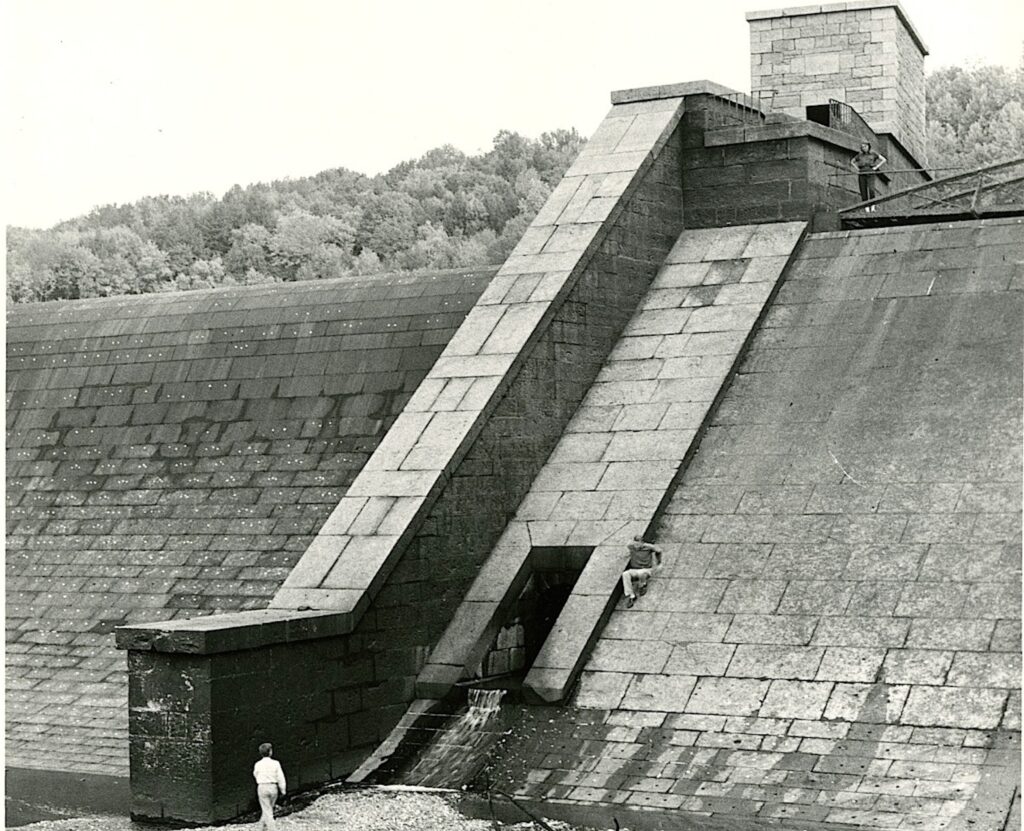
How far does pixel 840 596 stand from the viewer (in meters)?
9.88

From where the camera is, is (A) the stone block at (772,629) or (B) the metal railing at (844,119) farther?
(B) the metal railing at (844,119)

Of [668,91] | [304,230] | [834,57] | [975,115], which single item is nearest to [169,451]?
[668,91]

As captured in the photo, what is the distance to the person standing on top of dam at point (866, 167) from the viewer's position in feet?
47.9

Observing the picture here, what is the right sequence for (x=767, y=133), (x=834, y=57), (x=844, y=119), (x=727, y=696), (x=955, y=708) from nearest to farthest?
(x=955, y=708) < (x=727, y=696) < (x=767, y=133) < (x=844, y=119) < (x=834, y=57)

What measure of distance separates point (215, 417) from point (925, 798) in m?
9.19

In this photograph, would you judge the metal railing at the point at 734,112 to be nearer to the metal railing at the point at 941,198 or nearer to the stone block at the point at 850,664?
the metal railing at the point at 941,198

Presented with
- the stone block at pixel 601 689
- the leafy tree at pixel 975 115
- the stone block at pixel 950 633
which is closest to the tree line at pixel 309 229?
the leafy tree at pixel 975 115

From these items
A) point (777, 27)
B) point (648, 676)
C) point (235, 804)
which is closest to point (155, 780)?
point (235, 804)

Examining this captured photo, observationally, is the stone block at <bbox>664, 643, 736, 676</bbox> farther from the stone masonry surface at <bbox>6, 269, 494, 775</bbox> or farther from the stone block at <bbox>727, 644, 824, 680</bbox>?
the stone masonry surface at <bbox>6, 269, 494, 775</bbox>

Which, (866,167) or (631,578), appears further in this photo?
(866,167)

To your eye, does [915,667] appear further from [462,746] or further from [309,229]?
[309,229]

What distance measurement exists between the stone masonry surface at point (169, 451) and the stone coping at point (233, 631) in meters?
2.33

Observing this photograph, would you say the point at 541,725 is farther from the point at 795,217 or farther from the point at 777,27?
the point at 777,27

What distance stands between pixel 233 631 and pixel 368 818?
1375 mm
